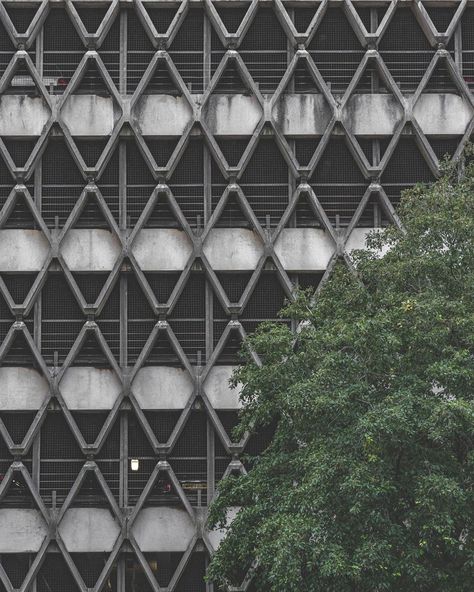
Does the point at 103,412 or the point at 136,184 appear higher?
the point at 136,184

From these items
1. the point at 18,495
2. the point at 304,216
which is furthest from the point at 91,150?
the point at 18,495

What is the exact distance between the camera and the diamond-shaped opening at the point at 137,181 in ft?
136

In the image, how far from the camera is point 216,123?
4128cm

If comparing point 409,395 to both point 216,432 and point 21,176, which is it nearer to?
point 216,432

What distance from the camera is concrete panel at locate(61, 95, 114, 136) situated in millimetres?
41219

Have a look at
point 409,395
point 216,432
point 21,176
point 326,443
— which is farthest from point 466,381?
point 21,176

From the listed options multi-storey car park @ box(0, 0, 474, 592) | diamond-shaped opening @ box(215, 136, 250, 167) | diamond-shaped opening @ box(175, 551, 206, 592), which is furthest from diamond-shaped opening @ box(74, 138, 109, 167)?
→ diamond-shaped opening @ box(175, 551, 206, 592)

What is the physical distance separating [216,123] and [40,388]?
414 inches

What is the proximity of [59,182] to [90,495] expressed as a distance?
34.3 feet

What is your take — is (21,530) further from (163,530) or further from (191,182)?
(191,182)

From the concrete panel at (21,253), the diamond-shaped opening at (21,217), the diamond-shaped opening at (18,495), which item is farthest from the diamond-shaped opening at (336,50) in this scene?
the diamond-shaped opening at (18,495)

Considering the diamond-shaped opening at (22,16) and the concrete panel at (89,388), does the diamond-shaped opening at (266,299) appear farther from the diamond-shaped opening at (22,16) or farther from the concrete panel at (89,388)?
the diamond-shaped opening at (22,16)

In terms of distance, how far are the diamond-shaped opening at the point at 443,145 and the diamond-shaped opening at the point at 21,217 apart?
44.9ft

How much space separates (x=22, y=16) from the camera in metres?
42.4
